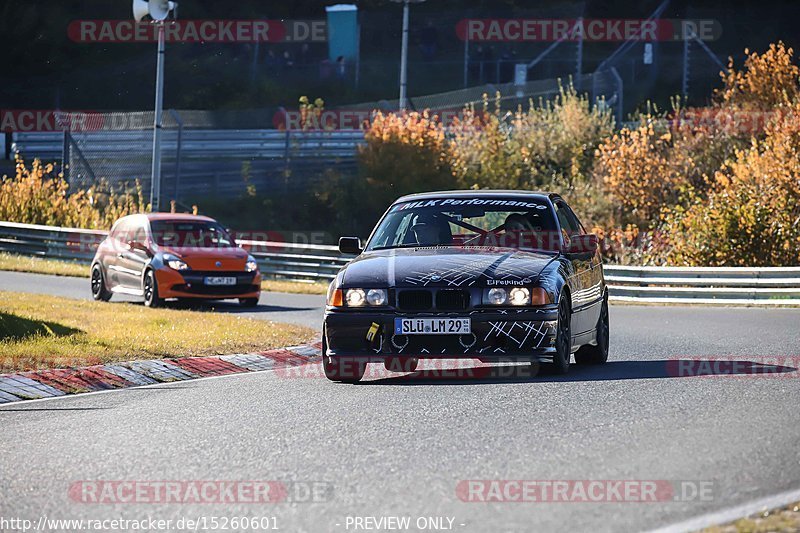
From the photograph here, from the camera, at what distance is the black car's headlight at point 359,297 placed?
11.2m

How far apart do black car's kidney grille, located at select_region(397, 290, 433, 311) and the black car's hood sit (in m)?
0.06

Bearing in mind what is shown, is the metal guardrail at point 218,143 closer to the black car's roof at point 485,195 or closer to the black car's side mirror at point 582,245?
the black car's roof at point 485,195

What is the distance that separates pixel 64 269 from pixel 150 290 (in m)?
9.89

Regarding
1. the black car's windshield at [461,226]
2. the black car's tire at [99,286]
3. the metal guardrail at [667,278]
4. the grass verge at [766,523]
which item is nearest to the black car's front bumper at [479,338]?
the black car's windshield at [461,226]

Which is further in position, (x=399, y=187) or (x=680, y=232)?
(x=399, y=187)

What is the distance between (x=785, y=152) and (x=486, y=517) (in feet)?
94.0

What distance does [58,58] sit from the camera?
6594 centimetres

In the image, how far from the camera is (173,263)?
2225 centimetres

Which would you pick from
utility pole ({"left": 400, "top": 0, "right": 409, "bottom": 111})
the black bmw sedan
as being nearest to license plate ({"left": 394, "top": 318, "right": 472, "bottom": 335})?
the black bmw sedan

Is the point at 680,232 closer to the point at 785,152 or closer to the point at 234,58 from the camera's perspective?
the point at 785,152

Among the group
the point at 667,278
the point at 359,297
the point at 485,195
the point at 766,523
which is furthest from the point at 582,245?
the point at 667,278

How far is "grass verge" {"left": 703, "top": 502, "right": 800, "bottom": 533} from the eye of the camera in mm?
5750

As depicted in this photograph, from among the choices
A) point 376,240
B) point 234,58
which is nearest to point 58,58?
point 234,58

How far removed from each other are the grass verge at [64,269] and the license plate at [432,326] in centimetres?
1687
